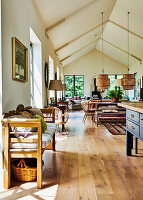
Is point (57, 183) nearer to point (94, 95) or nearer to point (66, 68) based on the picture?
point (94, 95)

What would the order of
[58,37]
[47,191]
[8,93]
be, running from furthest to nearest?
[58,37] < [8,93] < [47,191]

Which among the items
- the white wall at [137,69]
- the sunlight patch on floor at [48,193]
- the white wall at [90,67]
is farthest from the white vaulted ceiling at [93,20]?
the sunlight patch on floor at [48,193]

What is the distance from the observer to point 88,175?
253cm

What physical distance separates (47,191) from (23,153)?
502 millimetres

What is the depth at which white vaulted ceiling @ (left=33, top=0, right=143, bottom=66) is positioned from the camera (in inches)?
195

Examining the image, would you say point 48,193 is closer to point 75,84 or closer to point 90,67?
point 75,84

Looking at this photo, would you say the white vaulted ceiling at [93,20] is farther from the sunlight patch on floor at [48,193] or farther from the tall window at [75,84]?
the sunlight patch on floor at [48,193]

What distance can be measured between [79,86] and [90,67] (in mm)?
1615

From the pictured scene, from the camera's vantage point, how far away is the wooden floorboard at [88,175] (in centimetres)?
205

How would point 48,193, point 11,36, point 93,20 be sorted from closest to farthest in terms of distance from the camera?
point 48,193 → point 11,36 → point 93,20

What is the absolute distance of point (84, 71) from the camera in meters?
14.1

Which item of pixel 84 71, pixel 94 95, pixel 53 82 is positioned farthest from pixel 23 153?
pixel 84 71

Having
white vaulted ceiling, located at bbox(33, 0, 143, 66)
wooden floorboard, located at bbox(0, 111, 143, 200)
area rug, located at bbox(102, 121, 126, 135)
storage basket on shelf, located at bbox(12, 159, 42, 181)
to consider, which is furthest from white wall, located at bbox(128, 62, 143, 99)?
storage basket on shelf, located at bbox(12, 159, 42, 181)

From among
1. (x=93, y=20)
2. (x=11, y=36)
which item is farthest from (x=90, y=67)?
(x=11, y=36)
